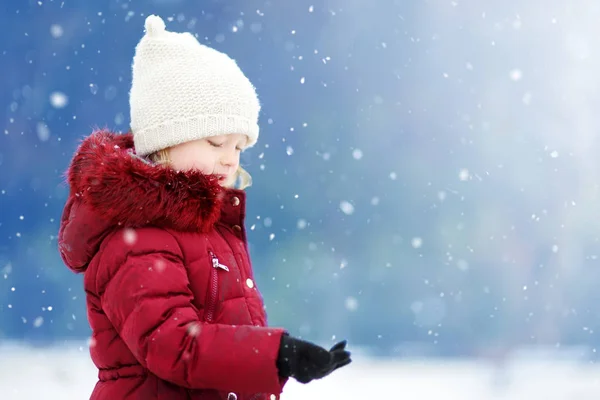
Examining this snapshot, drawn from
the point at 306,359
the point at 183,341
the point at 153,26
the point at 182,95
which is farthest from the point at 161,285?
the point at 153,26

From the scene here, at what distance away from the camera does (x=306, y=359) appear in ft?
3.44

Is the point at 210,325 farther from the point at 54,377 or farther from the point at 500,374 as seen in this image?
the point at 500,374

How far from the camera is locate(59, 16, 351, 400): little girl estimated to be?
3.49 feet

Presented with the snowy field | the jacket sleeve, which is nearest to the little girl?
the jacket sleeve

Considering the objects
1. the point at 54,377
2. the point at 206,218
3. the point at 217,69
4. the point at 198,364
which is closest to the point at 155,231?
the point at 206,218

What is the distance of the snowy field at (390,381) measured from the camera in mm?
3307

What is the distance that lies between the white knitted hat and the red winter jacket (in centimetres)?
10

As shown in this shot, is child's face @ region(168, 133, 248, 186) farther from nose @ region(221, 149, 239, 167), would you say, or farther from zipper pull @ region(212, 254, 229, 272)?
zipper pull @ region(212, 254, 229, 272)

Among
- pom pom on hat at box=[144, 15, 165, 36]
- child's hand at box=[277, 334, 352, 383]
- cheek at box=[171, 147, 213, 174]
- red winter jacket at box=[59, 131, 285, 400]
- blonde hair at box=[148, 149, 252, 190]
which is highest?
pom pom on hat at box=[144, 15, 165, 36]

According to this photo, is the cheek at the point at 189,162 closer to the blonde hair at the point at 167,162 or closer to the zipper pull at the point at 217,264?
the blonde hair at the point at 167,162

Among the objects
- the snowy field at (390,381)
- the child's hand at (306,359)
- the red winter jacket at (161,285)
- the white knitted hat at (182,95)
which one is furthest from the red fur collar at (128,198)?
the snowy field at (390,381)

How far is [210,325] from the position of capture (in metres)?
1.08

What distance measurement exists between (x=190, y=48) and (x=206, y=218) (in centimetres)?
37

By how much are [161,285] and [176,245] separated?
97 millimetres
